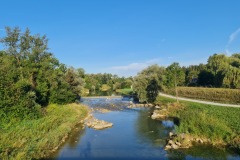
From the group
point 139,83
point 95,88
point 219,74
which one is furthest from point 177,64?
point 95,88

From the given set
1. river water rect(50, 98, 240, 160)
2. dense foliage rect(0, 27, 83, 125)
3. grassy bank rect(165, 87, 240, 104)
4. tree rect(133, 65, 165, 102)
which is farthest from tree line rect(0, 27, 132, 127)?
grassy bank rect(165, 87, 240, 104)

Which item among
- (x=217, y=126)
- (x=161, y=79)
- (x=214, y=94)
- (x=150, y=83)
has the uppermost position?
(x=161, y=79)

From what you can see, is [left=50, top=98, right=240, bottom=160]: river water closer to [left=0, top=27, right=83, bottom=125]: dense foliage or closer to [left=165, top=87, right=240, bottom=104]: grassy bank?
[left=0, top=27, right=83, bottom=125]: dense foliage

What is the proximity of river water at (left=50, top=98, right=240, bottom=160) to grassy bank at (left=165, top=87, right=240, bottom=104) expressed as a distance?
55.3 ft

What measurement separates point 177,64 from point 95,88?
281 feet

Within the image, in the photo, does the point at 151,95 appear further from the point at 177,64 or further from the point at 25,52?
the point at 25,52

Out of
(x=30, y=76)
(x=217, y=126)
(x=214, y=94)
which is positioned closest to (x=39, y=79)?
(x=30, y=76)

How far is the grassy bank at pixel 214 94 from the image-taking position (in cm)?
4934

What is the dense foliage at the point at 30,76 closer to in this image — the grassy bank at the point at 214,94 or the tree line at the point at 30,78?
the tree line at the point at 30,78

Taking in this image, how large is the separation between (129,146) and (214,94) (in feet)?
109

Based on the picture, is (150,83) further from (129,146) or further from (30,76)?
(129,146)

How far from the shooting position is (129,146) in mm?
28500

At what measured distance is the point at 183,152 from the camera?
25.5 meters

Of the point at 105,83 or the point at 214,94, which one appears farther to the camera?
the point at 105,83
